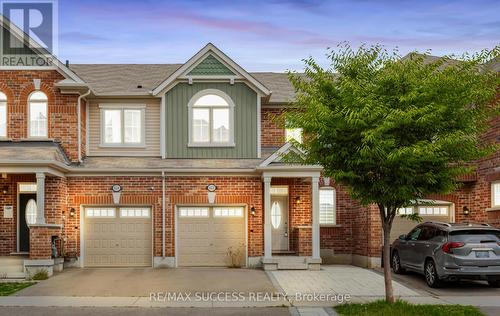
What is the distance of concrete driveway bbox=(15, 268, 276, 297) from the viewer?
1656 cm

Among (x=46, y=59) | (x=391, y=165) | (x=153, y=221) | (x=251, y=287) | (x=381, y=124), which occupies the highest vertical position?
(x=46, y=59)

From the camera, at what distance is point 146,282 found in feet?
59.8

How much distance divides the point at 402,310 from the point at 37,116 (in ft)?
49.3

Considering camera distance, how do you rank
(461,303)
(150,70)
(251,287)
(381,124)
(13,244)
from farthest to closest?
1. (150,70)
2. (13,244)
3. (251,287)
4. (461,303)
5. (381,124)

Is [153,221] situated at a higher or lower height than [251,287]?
higher

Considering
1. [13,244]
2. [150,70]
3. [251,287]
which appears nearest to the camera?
[251,287]

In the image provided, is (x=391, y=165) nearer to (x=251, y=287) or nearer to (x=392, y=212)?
Result: (x=392, y=212)

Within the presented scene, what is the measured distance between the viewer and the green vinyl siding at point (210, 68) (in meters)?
23.2

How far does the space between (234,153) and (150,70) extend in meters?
5.88

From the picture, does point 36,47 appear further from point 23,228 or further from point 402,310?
point 402,310

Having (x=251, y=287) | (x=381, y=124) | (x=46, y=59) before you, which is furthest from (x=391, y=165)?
(x=46, y=59)

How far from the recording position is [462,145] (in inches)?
512

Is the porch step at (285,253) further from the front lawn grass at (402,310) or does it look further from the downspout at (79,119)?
the front lawn grass at (402,310)

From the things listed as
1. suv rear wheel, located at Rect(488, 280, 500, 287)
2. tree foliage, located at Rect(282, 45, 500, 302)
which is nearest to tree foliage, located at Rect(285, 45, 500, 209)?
tree foliage, located at Rect(282, 45, 500, 302)
